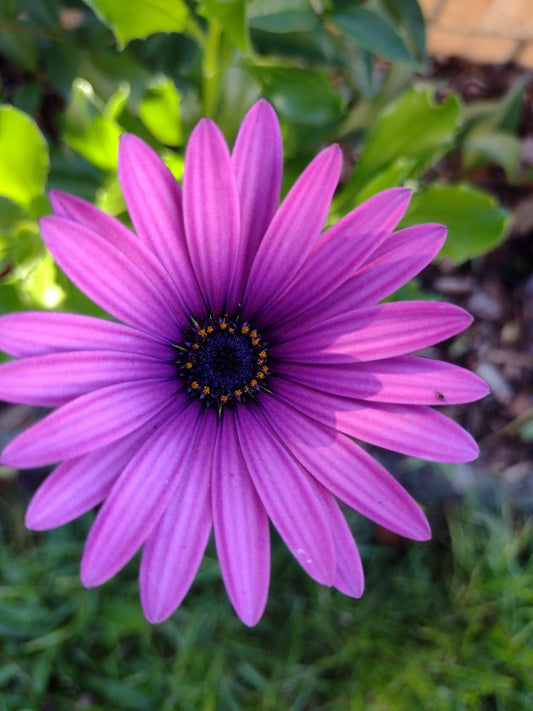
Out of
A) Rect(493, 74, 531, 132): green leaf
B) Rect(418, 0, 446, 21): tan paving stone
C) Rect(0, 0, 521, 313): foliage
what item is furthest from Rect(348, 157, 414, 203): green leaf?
Rect(418, 0, 446, 21): tan paving stone

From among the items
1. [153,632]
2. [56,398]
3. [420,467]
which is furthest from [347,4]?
[153,632]

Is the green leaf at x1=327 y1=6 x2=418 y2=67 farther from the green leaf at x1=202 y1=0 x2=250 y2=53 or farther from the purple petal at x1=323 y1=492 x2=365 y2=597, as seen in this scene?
the purple petal at x1=323 y1=492 x2=365 y2=597

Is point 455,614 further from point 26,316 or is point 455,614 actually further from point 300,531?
point 26,316

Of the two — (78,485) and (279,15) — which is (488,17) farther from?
(78,485)

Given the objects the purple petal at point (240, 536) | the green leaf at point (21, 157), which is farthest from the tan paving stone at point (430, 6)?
the purple petal at point (240, 536)

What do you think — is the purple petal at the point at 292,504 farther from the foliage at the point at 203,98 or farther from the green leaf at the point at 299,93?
the green leaf at the point at 299,93

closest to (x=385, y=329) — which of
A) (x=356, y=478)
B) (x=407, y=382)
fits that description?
(x=407, y=382)

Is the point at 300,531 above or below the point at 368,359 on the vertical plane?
below
